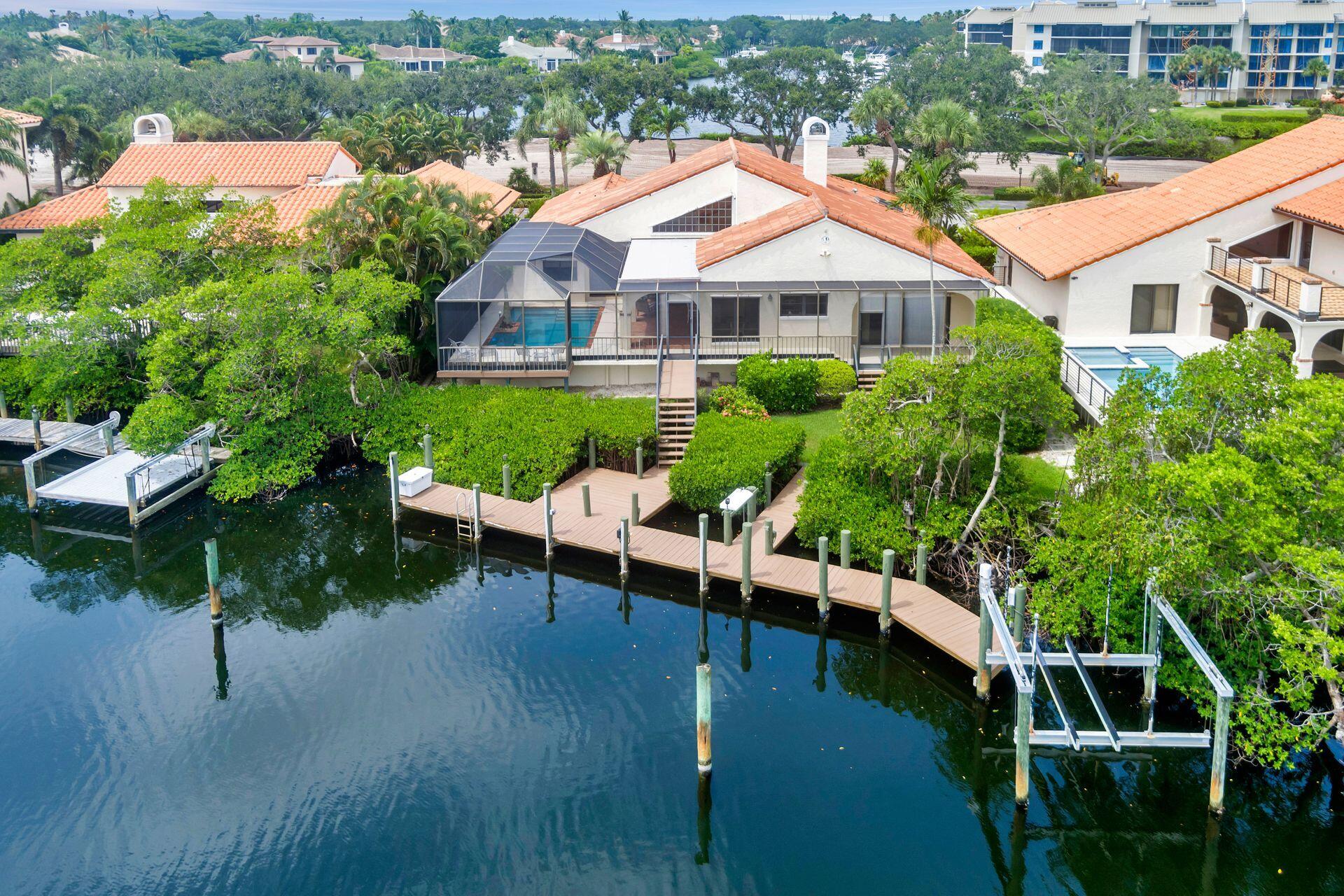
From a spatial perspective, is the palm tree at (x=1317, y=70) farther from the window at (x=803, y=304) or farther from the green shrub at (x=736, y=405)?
the green shrub at (x=736, y=405)

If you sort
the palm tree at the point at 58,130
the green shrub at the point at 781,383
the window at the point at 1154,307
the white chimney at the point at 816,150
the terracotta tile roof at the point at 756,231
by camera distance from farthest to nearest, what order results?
the palm tree at the point at 58,130
the white chimney at the point at 816,150
the terracotta tile roof at the point at 756,231
the window at the point at 1154,307
the green shrub at the point at 781,383

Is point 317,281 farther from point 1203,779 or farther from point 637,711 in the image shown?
point 1203,779

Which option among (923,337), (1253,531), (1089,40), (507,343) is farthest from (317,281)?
(1089,40)

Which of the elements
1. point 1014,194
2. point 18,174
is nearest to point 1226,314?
point 1014,194

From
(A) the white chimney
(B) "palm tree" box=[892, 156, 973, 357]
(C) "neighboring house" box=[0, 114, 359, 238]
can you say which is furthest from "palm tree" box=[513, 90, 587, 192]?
(B) "palm tree" box=[892, 156, 973, 357]

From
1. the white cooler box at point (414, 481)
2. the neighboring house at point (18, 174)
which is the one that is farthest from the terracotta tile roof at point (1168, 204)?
the neighboring house at point (18, 174)

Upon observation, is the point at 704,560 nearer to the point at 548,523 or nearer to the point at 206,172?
the point at 548,523

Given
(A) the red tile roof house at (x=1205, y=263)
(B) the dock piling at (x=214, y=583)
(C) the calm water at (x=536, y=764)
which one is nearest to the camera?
(C) the calm water at (x=536, y=764)
